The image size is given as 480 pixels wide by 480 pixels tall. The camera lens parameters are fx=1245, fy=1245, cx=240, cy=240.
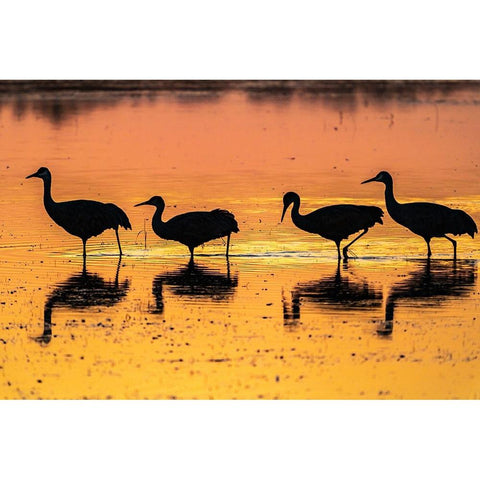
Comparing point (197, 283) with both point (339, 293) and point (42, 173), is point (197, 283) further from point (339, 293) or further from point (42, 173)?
point (42, 173)

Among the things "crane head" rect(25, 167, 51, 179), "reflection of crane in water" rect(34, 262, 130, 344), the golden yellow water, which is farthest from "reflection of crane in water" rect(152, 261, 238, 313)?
"crane head" rect(25, 167, 51, 179)

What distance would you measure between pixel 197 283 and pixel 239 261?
0.22 m

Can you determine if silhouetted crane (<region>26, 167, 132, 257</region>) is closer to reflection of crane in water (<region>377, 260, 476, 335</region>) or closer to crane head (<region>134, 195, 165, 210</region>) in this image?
crane head (<region>134, 195, 165, 210</region>)

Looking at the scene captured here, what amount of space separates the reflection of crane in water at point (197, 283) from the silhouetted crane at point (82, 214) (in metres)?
0.28

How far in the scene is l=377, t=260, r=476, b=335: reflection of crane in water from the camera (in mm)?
5754

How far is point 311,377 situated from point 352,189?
95 centimetres

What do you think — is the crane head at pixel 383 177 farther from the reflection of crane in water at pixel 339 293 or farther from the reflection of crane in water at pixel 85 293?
the reflection of crane in water at pixel 85 293

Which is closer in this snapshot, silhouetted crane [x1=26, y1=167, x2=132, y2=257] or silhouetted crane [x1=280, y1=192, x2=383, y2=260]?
silhouetted crane [x1=280, y1=192, x2=383, y2=260]

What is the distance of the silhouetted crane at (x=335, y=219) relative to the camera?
559cm

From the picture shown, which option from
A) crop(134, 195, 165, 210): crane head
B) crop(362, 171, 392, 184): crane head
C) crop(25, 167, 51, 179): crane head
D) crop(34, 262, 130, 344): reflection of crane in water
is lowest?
crop(34, 262, 130, 344): reflection of crane in water

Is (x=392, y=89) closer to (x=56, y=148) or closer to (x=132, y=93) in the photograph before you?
(x=132, y=93)

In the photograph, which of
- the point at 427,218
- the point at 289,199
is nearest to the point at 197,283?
the point at 289,199

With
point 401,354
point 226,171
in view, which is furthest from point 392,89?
point 401,354

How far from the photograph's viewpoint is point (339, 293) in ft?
18.8
